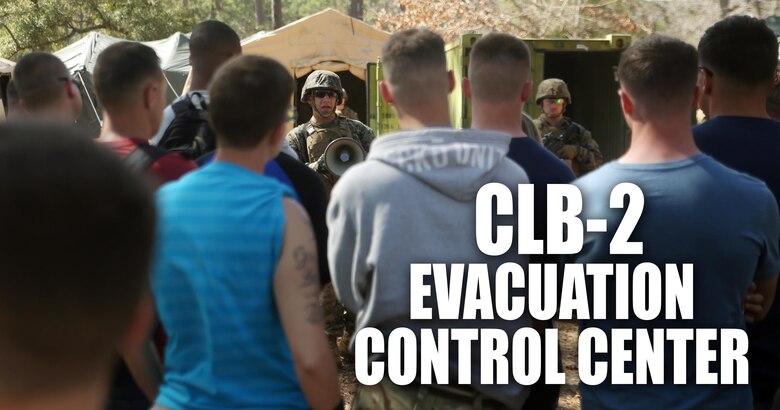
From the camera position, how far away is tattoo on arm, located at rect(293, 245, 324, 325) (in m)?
2.46

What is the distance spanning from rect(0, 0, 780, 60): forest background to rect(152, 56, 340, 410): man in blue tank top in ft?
53.3

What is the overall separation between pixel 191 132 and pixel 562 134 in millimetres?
5090

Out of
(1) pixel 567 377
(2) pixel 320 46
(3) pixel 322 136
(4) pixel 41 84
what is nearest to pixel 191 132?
(4) pixel 41 84

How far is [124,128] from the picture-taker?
3.29 metres

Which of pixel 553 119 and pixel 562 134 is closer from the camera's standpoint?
pixel 562 134

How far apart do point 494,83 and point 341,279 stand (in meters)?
1.14

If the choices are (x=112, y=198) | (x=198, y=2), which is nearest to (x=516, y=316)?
(x=112, y=198)

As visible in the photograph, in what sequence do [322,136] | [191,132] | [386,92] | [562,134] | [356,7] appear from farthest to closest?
[356,7] < [562,134] < [322,136] < [191,132] < [386,92]

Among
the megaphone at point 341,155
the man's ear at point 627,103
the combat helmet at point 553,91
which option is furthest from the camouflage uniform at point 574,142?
the man's ear at point 627,103

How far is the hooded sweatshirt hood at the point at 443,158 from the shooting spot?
286cm

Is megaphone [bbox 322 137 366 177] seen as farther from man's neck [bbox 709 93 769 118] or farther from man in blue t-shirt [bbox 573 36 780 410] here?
man in blue t-shirt [bbox 573 36 780 410]

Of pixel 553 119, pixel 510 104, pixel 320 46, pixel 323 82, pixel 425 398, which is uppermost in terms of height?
pixel 510 104

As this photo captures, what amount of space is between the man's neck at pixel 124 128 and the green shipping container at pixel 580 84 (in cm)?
576

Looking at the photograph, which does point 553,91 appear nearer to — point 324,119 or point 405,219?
point 324,119
